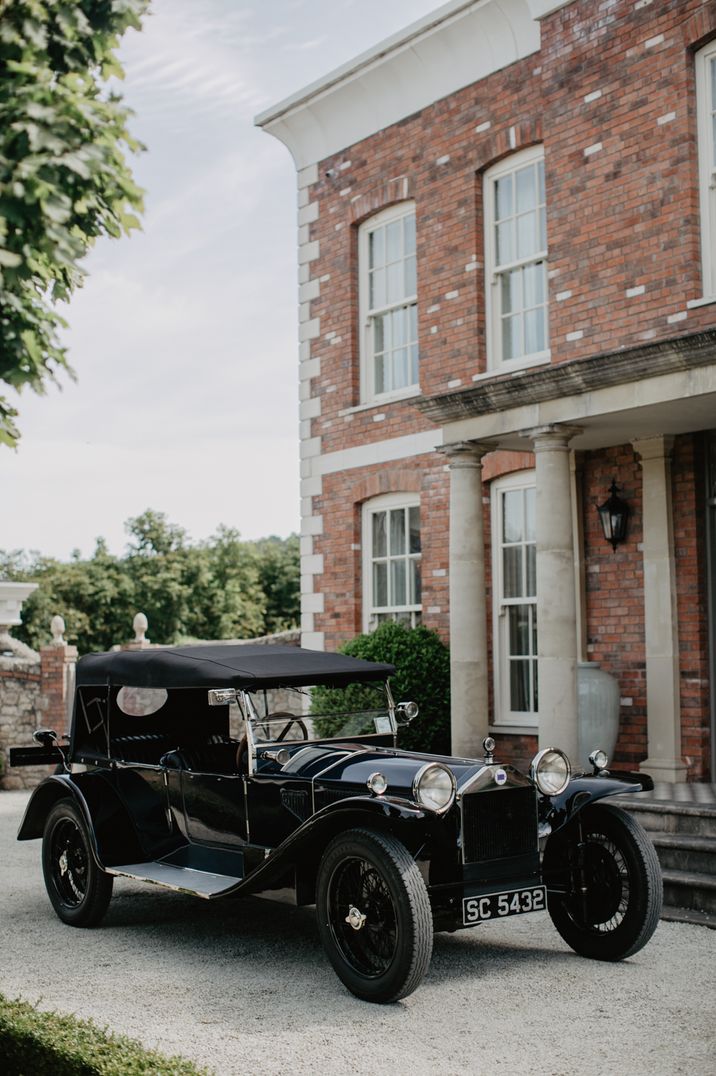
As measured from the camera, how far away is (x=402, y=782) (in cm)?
619

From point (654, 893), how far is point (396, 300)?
8.61 meters

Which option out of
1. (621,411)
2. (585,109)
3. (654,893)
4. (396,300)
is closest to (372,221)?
(396,300)

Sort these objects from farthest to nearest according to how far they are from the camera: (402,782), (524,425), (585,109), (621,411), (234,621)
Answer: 1. (234,621)
2. (585,109)
3. (524,425)
4. (621,411)
5. (402,782)

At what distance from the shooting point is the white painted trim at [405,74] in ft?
38.7

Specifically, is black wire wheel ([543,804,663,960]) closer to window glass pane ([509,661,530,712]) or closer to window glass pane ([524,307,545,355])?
window glass pane ([509,661,530,712])

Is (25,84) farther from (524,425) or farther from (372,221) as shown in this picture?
(372,221)

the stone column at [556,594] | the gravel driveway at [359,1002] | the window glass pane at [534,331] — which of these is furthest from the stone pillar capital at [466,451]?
the gravel driveway at [359,1002]

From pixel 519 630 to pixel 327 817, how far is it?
6096mm

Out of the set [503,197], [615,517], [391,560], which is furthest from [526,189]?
[391,560]

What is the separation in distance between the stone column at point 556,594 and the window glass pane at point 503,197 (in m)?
3.34

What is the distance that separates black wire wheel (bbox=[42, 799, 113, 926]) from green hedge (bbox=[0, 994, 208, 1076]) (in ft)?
8.44

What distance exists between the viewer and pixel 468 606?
1061 centimetres

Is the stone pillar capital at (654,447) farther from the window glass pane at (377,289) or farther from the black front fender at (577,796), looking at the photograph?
the window glass pane at (377,289)

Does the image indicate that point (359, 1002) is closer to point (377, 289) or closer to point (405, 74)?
point (377, 289)
